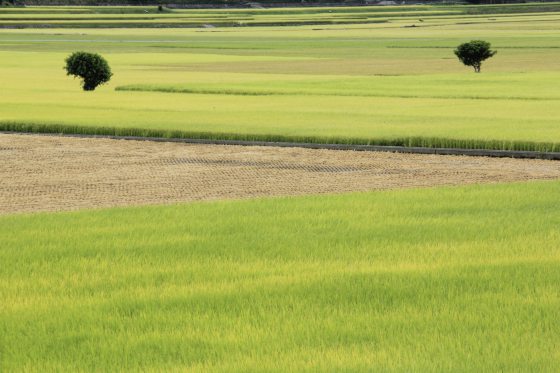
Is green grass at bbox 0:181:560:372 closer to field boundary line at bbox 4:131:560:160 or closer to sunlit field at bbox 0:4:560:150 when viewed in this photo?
field boundary line at bbox 4:131:560:160

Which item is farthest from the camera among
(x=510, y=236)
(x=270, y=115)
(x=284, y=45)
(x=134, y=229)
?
(x=284, y=45)

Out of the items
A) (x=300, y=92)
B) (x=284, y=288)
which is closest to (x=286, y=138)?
(x=284, y=288)

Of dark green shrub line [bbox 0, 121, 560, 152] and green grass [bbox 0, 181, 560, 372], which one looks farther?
dark green shrub line [bbox 0, 121, 560, 152]

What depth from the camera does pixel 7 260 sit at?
12.9 meters

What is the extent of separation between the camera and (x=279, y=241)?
13.9 m

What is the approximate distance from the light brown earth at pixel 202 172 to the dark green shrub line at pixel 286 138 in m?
1.26

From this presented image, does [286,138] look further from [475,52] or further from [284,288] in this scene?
[475,52]

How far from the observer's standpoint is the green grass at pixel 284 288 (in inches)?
343

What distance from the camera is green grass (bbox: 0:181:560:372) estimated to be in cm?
871

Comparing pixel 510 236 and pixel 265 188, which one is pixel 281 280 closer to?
pixel 510 236

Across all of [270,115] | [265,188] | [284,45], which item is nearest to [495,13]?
[284,45]

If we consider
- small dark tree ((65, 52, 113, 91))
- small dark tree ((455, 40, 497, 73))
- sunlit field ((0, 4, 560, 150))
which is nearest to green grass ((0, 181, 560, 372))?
sunlit field ((0, 4, 560, 150))

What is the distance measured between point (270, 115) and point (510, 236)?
20.2 metres

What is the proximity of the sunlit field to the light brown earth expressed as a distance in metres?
2.30
